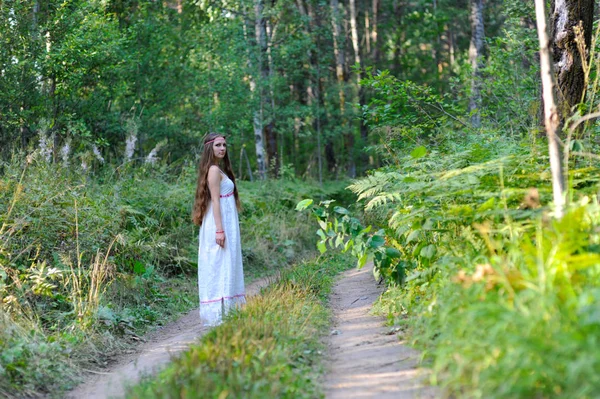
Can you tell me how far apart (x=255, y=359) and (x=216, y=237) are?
11.2 ft

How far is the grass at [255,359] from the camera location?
4.40m

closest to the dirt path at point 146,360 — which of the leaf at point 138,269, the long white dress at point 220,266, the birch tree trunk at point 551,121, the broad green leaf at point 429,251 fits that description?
the long white dress at point 220,266

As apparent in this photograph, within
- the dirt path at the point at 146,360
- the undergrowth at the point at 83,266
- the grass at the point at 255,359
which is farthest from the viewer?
the undergrowth at the point at 83,266

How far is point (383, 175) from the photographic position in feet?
26.3

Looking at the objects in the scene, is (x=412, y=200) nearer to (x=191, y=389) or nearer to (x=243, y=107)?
(x=191, y=389)

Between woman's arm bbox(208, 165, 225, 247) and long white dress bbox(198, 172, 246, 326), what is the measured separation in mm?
113

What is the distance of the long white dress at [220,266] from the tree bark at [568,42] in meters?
4.02

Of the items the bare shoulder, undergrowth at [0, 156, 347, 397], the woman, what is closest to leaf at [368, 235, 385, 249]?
the woman

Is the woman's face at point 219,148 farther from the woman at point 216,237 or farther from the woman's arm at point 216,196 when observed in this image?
the woman's arm at point 216,196

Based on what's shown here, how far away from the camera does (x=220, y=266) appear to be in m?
8.38

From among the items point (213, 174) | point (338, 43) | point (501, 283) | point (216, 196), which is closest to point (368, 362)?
point (501, 283)

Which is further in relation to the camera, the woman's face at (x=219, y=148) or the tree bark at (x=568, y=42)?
the woman's face at (x=219, y=148)

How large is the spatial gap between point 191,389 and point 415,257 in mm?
3834

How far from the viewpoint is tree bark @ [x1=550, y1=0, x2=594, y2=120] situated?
7223mm
